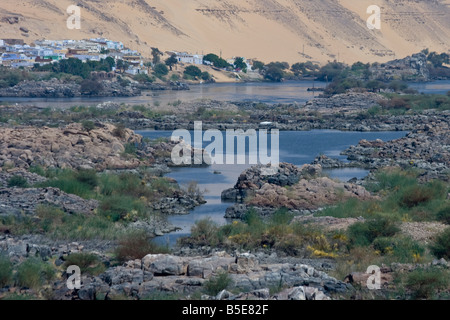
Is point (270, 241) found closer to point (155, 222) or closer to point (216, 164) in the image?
point (155, 222)

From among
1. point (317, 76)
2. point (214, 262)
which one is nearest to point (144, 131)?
point (214, 262)

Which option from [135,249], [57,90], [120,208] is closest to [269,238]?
[135,249]

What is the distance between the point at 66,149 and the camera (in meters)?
25.9

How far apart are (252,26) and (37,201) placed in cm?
9585

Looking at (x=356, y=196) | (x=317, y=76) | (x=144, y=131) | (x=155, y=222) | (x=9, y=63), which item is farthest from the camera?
(x=317, y=76)

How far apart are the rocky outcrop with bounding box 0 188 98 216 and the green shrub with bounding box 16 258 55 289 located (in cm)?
481

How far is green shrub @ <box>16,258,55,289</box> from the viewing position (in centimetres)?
1153

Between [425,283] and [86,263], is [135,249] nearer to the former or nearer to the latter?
[86,263]

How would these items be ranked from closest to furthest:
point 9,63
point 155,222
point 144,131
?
1. point 155,222
2. point 144,131
3. point 9,63

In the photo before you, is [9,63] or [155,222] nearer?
[155,222]

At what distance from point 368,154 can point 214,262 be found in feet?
59.3

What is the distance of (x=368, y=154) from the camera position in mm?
29562

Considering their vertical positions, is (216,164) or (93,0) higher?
(93,0)

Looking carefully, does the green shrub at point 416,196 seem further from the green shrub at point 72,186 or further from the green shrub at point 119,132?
the green shrub at point 119,132
